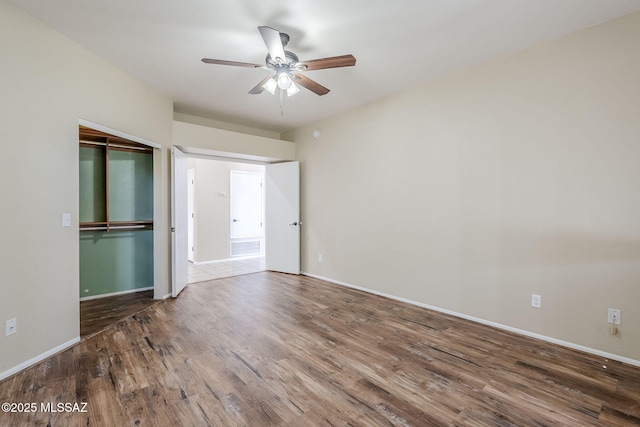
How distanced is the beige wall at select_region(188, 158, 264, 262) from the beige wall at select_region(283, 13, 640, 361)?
360 cm

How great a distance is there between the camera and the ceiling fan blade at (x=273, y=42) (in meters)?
1.98

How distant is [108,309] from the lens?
11.4 feet

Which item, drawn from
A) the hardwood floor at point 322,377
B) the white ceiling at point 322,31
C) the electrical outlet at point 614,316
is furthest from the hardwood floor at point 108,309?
the electrical outlet at point 614,316

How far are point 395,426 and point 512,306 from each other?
199cm

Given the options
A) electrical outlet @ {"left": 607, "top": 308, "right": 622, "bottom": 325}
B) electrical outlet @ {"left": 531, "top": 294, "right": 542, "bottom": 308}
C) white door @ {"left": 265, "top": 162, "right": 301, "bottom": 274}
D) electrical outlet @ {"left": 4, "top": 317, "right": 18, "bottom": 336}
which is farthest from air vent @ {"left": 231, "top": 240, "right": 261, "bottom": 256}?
electrical outlet @ {"left": 607, "top": 308, "right": 622, "bottom": 325}

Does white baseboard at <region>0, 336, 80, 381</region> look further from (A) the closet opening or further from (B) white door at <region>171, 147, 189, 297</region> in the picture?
(B) white door at <region>171, 147, 189, 297</region>

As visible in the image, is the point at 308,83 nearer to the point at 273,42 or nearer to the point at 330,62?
the point at 330,62

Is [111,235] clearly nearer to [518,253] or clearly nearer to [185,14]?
[185,14]

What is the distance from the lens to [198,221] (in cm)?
620

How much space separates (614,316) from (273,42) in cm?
354

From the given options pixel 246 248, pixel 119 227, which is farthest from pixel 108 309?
pixel 246 248

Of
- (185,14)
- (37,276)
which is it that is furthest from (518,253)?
(37,276)

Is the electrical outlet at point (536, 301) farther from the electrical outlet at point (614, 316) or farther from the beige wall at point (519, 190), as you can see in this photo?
the electrical outlet at point (614, 316)

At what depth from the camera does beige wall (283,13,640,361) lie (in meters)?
2.31
